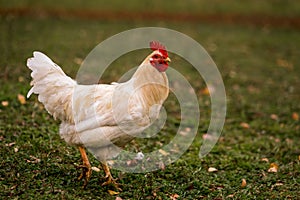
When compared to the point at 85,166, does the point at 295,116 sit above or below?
above

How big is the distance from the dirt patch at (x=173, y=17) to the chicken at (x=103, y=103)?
33.5 ft

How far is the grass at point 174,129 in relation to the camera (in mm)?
5406

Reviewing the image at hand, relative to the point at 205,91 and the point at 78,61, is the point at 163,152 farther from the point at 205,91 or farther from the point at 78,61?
the point at 78,61

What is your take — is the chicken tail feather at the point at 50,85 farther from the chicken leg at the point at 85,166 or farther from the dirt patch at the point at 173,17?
the dirt patch at the point at 173,17

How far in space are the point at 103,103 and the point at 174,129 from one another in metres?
2.78

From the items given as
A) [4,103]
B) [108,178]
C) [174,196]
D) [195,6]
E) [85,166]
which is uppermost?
[195,6]

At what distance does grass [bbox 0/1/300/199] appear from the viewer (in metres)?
5.41

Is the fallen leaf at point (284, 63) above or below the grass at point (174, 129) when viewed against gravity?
above

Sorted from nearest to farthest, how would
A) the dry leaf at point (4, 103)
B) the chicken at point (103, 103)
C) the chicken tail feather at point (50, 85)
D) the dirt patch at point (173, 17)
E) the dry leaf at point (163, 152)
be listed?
the chicken at point (103, 103) < the chicken tail feather at point (50, 85) < the dry leaf at point (163, 152) < the dry leaf at point (4, 103) < the dirt patch at point (173, 17)

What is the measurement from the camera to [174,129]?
7.62 m

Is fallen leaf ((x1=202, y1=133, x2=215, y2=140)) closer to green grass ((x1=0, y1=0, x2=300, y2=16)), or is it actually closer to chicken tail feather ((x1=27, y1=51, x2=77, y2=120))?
chicken tail feather ((x1=27, y1=51, x2=77, y2=120))

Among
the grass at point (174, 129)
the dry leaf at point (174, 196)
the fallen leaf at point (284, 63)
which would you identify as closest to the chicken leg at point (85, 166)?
the grass at point (174, 129)

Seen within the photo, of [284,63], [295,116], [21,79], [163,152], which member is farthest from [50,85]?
[284,63]

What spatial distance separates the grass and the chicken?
2.17 feet
